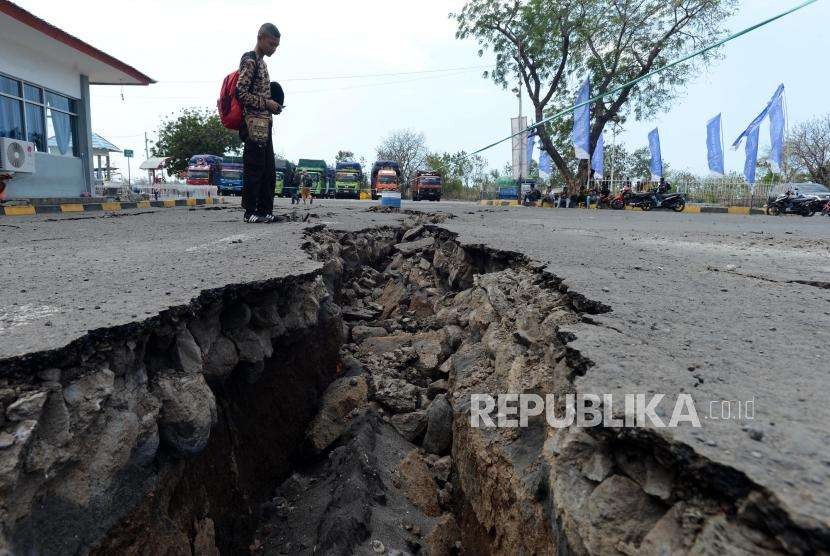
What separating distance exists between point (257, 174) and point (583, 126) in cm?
1781

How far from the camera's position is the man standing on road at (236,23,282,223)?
5043mm

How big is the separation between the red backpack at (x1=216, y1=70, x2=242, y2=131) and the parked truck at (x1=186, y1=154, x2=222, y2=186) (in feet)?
80.3

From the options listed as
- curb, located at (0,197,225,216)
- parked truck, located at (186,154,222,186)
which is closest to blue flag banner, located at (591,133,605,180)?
curb, located at (0,197,225,216)

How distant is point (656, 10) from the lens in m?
20.4

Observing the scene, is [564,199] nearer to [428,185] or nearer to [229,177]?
[428,185]

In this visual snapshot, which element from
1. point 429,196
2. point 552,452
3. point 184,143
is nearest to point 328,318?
point 552,452

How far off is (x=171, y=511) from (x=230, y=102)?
163 inches

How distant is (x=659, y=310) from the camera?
2457 millimetres

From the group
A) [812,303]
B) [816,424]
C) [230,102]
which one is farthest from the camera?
[230,102]

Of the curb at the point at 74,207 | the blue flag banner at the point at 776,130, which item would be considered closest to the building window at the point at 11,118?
the curb at the point at 74,207

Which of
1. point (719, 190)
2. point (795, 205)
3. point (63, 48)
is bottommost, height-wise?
point (795, 205)

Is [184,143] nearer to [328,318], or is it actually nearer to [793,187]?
[793,187]

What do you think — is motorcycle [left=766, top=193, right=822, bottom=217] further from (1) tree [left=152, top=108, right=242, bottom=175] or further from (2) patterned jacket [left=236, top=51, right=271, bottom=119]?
(1) tree [left=152, top=108, right=242, bottom=175]

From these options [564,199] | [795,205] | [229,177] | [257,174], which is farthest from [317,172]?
[257,174]
